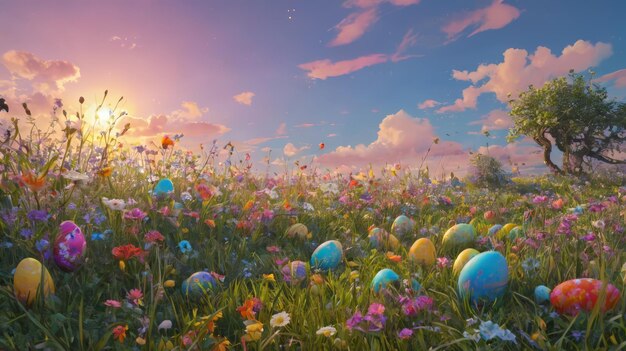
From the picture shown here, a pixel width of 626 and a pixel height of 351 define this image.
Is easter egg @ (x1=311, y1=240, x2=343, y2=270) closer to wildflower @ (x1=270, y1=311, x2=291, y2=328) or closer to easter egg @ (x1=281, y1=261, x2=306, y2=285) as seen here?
easter egg @ (x1=281, y1=261, x2=306, y2=285)

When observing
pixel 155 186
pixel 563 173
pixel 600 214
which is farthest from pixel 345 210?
pixel 563 173

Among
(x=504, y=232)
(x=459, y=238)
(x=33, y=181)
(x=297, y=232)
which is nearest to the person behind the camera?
(x=33, y=181)

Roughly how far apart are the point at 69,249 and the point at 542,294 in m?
2.69

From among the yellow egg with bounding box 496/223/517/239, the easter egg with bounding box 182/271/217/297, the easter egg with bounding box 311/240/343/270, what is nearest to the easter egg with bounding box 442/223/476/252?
the yellow egg with bounding box 496/223/517/239

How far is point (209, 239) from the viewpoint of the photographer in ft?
12.2

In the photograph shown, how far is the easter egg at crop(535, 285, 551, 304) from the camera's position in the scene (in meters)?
2.61

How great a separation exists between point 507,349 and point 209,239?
2288 millimetres

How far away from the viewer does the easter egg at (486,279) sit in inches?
102

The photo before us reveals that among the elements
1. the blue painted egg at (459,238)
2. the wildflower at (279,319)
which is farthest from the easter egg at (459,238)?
the wildflower at (279,319)

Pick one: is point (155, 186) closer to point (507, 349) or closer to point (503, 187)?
point (507, 349)

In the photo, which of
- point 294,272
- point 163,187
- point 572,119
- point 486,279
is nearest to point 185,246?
point 294,272

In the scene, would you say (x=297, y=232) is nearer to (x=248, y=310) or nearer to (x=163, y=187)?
(x=163, y=187)

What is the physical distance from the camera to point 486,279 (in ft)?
8.48

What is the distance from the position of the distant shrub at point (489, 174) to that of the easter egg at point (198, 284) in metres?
10.7
